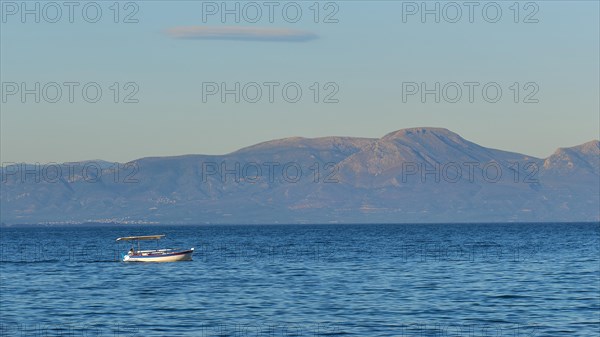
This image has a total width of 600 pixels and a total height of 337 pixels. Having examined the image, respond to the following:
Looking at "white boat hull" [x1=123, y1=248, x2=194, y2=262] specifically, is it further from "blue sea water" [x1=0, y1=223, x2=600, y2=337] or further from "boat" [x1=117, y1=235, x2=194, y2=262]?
"blue sea water" [x1=0, y1=223, x2=600, y2=337]

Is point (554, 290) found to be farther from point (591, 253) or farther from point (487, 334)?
point (591, 253)

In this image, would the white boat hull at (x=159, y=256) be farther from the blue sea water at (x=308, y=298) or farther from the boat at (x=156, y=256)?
the blue sea water at (x=308, y=298)

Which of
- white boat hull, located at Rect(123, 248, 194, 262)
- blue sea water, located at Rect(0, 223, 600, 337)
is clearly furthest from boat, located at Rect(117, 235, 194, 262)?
blue sea water, located at Rect(0, 223, 600, 337)

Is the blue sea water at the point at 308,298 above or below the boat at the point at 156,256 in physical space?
below

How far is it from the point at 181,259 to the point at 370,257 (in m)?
25.2

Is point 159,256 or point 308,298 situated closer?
point 308,298

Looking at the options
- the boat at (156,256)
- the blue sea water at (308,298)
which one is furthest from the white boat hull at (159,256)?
the blue sea water at (308,298)

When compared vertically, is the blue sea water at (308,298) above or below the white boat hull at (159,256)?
below

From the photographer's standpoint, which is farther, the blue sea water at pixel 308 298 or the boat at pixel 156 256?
the boat at pixel 156 256

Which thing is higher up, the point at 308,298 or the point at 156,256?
the point at 156,256

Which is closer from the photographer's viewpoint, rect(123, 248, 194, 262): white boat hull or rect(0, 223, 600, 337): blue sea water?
Result: rect(0, 223, 600, 337): blue sea water

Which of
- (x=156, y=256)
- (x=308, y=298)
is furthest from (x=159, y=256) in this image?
(x=308, y=298)

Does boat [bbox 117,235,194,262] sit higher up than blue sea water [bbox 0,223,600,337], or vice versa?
boat [bbox 117,235,194,262]

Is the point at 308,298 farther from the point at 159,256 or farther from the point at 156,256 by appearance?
the point at 156,256
